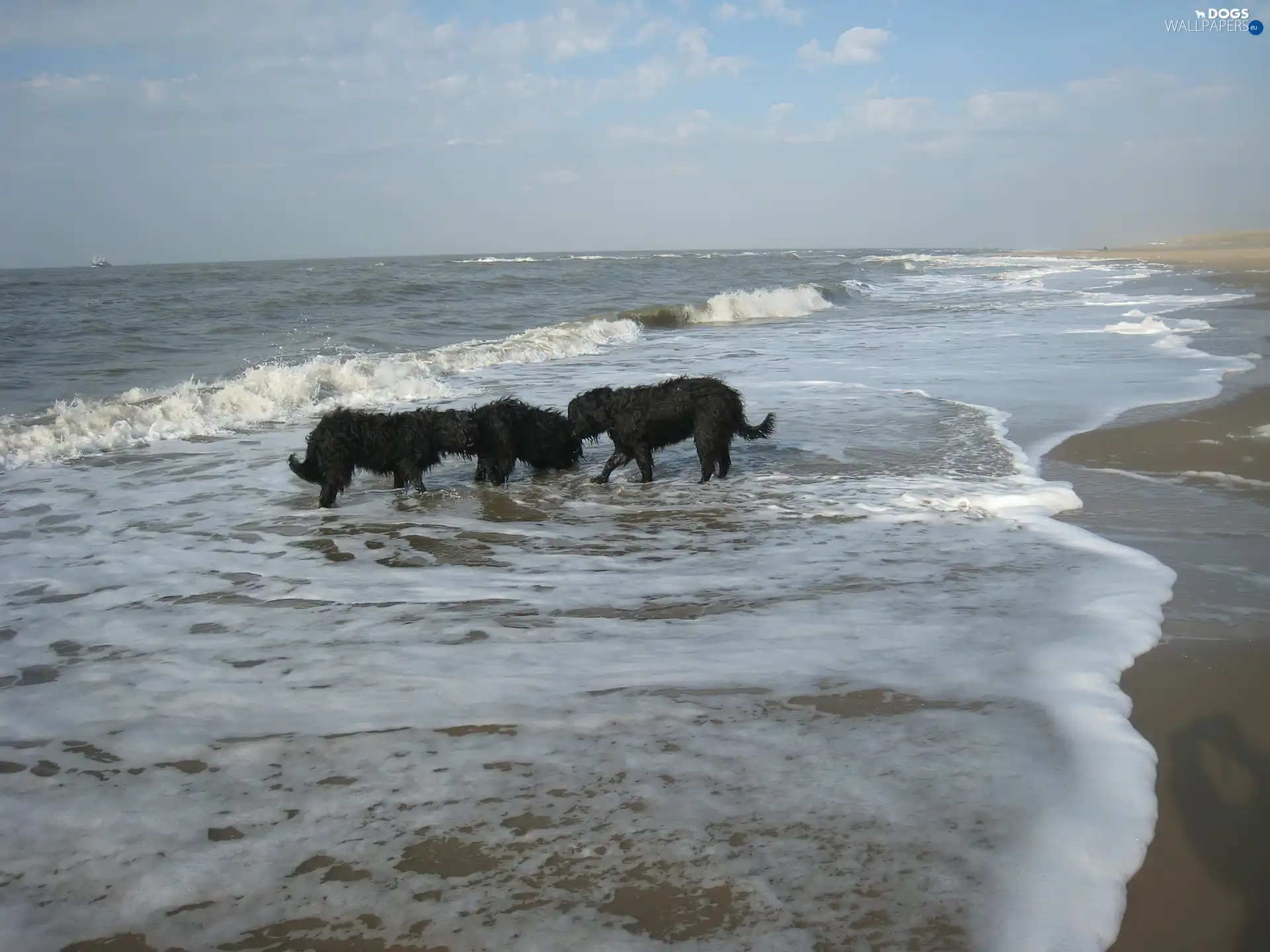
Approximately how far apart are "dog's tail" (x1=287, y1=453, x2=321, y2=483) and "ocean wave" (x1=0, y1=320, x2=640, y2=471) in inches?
123

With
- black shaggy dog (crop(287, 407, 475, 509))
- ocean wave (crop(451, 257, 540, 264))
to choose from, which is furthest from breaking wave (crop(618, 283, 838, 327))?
ocean wave (crop(451, 257, 540, 264))

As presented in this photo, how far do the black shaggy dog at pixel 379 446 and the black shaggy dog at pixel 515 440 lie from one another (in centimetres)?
14

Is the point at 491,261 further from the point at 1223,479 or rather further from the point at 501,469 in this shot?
the point at 1223,479

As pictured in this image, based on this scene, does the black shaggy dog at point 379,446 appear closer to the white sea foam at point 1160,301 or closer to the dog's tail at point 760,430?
the dog's tail at point 760,430

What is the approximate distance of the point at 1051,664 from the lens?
374 cm

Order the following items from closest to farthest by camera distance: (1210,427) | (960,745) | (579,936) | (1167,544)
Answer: (579,936) < (960,745) < (1167,544) < (1210,427)

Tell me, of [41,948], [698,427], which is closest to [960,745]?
[41,948]

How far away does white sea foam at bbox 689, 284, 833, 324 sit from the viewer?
26891 mm

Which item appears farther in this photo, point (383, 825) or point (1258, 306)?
point (1258, 306)

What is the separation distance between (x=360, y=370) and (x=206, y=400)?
2911mm

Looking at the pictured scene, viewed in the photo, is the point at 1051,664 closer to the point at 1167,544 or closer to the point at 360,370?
the point at 1167,544

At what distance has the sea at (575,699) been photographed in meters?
2.42

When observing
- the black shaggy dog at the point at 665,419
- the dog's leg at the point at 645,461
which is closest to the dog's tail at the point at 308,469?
the black shaggy dog at the point at 665,419

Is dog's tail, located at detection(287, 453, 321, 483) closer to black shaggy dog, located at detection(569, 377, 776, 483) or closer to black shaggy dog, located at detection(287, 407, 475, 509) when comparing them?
black shaggy dog, located at detection(287, 407, 475, 509)
